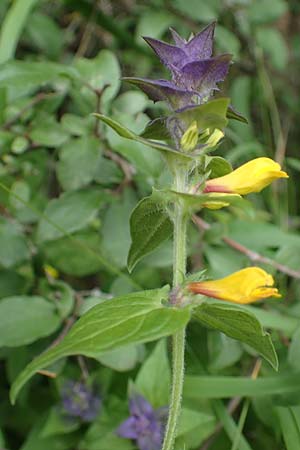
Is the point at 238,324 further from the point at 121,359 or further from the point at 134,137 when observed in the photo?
the point at 121,359

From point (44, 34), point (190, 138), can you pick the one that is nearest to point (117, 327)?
point (190, 138)

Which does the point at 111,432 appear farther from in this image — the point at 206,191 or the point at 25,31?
the point at 25,31

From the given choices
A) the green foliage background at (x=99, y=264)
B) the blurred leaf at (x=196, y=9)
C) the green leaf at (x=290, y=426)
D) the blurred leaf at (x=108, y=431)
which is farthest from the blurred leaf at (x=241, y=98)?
the green leaf at (x=290, y=426)

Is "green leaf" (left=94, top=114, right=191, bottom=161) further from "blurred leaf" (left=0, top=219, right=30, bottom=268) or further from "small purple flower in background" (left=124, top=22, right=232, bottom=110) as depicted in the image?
"blurred leaf" (left=0, top=219, right=30, bottom=268)

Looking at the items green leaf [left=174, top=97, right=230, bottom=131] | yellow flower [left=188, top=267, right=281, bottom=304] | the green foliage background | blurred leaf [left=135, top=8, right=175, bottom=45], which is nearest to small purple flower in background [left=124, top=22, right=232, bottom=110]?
green leaf [left=174, top=97, right=230, bottom=131]

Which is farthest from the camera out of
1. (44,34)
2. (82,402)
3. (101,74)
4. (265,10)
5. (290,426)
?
(265,10)

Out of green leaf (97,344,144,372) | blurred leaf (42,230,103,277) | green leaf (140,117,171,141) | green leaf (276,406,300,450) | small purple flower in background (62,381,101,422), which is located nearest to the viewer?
green leaf (140,117,171,141)
